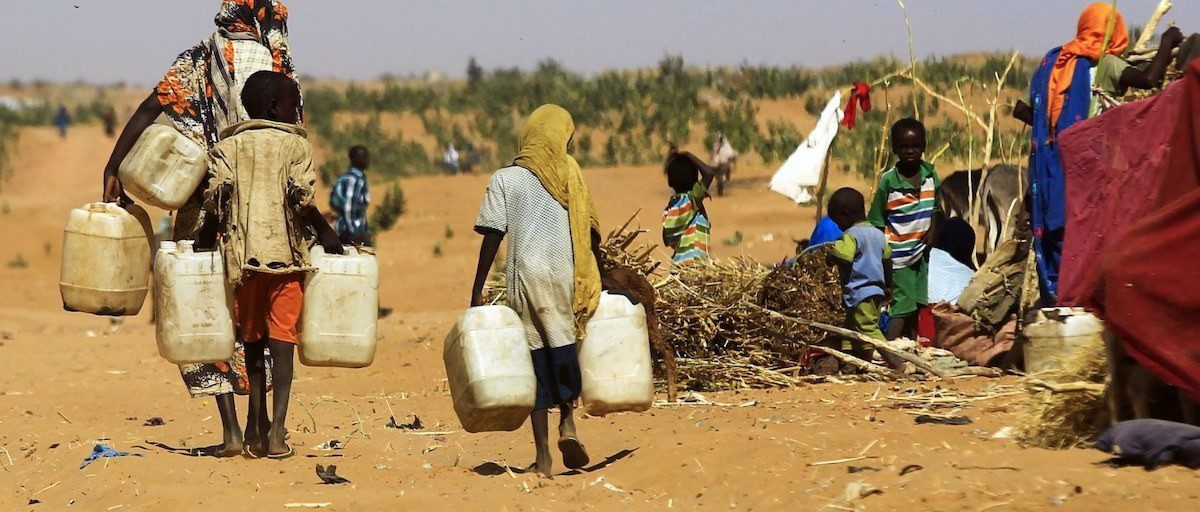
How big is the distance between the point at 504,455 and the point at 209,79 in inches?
84.8

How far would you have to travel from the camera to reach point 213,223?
581 centimetres

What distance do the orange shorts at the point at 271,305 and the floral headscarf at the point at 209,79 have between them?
801 millimetres

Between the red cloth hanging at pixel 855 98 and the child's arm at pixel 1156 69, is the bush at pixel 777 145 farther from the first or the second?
the child's arm at pixel 1156 69

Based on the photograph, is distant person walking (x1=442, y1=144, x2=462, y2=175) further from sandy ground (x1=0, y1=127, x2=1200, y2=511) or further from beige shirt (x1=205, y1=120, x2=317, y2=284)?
beige shirt (x1=205, y1=120, x2=317, y2=284)

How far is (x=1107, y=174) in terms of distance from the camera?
20.2 feet

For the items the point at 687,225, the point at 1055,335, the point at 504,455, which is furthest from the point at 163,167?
the point at 687,225

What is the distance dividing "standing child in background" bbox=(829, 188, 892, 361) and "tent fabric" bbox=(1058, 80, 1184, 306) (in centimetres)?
129

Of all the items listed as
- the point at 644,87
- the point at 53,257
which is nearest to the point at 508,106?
the point at 644,87

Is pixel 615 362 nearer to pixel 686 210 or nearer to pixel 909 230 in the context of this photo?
pixel 909 230

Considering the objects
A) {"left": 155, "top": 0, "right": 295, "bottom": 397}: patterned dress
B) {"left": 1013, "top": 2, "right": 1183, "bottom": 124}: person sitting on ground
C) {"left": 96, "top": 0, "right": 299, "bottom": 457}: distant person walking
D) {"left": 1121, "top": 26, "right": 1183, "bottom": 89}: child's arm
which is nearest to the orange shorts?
{"left": 96, "top": 0, "right": 299, "bottom": 457}: distant person walking

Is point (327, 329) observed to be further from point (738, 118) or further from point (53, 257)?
point (738, 118)

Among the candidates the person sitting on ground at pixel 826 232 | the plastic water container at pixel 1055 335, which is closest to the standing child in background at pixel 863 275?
the person sitting on ground at pixel 826 232

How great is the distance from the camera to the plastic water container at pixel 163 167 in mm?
5793

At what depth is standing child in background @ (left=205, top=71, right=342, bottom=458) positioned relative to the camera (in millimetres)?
5664
